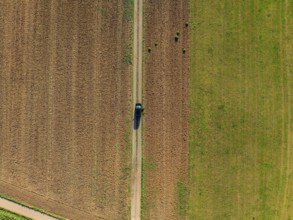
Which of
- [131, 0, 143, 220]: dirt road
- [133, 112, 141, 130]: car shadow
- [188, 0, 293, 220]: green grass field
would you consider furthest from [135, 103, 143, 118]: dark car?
[188, 0, 293, 220]: green grass field

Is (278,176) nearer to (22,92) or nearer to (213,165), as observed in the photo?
(213,165)

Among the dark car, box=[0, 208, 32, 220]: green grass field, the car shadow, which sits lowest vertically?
box=[0, 208, 32, 220]: green grass field

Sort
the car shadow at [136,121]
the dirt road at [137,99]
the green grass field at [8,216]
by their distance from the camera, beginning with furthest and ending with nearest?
the car shadow at [136,121] → the dirt road at [137,99] → the green grass field at [8,216]

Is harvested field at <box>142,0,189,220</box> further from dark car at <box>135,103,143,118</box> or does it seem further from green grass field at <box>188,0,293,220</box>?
green grass field at <box>188,0,293,220</box>

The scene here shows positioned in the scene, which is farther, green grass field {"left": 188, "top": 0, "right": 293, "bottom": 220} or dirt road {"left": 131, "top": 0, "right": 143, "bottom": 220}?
green grass field {"left": 188, "top": 0, "right": 293, "bottom": 220}

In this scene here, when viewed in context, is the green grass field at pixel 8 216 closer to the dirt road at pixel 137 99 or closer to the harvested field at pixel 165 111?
the dirt road at pixel 137 99

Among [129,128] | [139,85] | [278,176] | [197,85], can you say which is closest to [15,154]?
[129,128]

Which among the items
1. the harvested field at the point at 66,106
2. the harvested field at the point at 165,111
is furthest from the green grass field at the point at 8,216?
the harvested field at the point at 165,111
